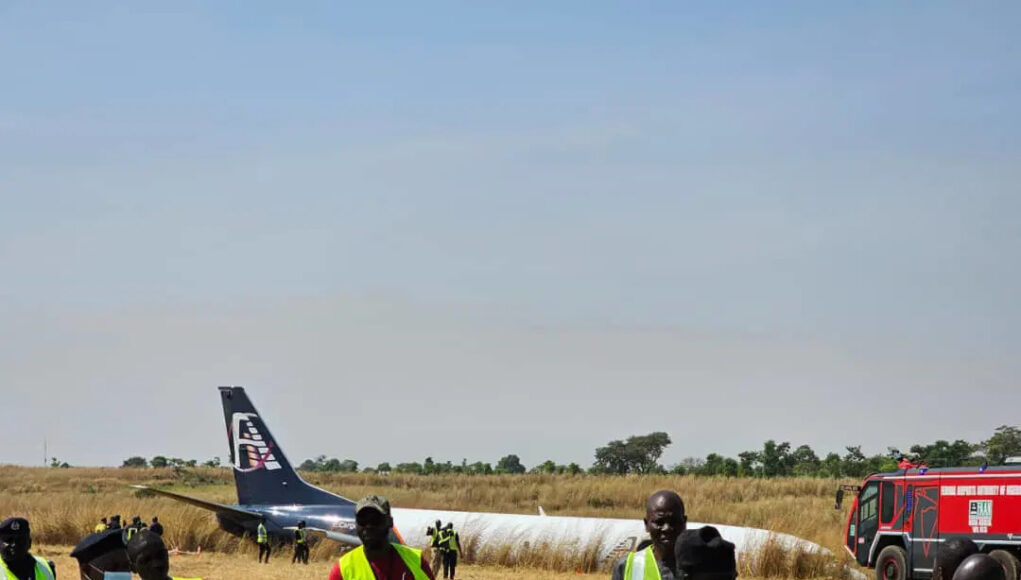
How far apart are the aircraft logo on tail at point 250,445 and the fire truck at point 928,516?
16.3 m

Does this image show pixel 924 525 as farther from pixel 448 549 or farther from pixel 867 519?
pixel 448 549

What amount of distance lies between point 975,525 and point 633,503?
26526mm

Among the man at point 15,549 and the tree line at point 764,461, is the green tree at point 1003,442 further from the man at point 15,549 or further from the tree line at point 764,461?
the man at point 15,549

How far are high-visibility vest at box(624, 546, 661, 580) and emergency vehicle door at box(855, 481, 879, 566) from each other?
25.9 metres

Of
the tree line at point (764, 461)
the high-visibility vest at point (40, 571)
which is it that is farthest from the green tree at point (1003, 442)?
the high-visibility vest at point (40, 571)

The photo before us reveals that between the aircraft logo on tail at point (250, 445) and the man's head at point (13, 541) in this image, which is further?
the aircraft logo on tail at point (250, 445)

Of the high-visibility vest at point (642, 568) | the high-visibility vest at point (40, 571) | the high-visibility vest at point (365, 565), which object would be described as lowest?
the high-visibility vest at point (40, 571)

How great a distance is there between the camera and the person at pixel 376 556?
6605mm

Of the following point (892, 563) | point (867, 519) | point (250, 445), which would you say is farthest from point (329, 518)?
point (892, 563)

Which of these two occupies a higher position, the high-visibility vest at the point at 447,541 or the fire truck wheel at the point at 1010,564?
the fire truck wheel at the point at 1010,564

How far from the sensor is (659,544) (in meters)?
6.37

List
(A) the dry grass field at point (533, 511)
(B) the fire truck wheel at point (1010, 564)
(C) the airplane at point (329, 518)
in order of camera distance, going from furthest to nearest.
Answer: (C) the airplane at point (329, 518) < (A) the dry grass field at point (533, 511) < (B) the fire truck wheel at point (1010, 564)

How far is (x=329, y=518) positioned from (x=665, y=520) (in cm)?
3208

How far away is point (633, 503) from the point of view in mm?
53594
